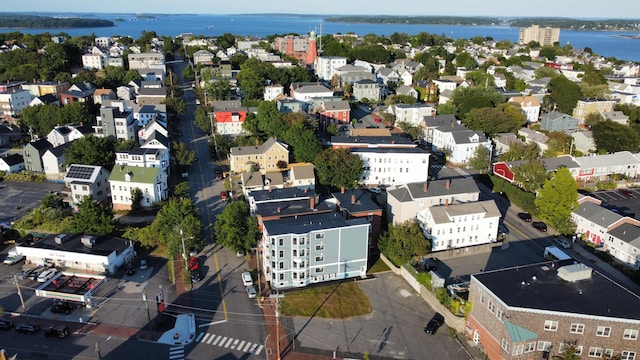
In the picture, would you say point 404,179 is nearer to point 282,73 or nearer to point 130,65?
point 282,73

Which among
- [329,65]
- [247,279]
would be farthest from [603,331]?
[329,65]

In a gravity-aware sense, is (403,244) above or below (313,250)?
below

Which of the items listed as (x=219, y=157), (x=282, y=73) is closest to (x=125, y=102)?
(x=219, y=157)

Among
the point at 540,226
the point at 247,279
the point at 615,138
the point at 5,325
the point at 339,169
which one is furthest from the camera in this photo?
the point at 615,138

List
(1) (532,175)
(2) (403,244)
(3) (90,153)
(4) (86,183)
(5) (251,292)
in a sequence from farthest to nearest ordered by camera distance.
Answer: (3) (90,153) → (1) (532,175) → (4) (86,183) → (2) (403,244) → (5) (251,292)

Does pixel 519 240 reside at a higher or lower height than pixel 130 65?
lower

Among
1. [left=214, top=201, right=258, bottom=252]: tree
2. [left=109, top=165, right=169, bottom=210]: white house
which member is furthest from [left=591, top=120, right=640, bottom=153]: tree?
[left=109, top=165, right=169, bottom=210]: white house

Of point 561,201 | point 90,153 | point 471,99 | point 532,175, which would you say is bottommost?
point 561,201

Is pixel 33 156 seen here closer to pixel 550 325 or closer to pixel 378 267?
pixel 378 267
